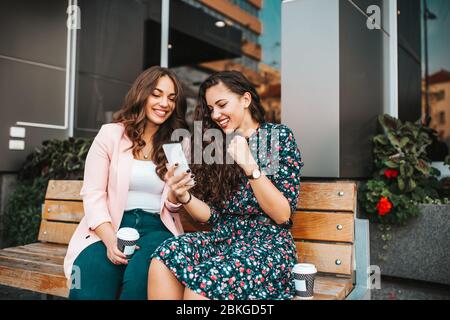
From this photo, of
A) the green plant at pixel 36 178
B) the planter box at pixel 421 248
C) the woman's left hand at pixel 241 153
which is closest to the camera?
the woman's left hand at pixel 241 153

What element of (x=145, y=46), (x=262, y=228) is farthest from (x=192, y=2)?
(x=262, y=228)

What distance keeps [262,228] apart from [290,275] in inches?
10.7

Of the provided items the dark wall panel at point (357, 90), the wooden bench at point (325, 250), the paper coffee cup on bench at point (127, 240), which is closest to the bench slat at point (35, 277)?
the wooden bench at point (325, 250)

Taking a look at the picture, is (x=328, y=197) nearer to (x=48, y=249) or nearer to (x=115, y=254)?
(x=115, y=254)

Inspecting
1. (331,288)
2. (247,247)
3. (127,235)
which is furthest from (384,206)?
(127,235)

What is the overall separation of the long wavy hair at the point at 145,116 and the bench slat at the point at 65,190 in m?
0.92

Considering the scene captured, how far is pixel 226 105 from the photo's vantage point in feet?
7.13

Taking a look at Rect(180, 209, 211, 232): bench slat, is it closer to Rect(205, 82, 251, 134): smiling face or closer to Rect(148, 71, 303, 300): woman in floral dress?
Rect(148, 71, 303, 300): woman in floral dress

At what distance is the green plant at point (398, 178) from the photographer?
3006mm

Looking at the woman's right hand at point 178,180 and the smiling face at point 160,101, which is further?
the smiling face at point 160,101

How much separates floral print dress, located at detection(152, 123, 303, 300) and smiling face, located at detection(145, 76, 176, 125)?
561 mm

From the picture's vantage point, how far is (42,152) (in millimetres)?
4219

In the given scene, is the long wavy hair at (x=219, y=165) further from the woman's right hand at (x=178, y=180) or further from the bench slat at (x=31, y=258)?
the bench slat at (x=31, y=258)

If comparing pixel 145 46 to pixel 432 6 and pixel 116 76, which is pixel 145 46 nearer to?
pixel 116 76
